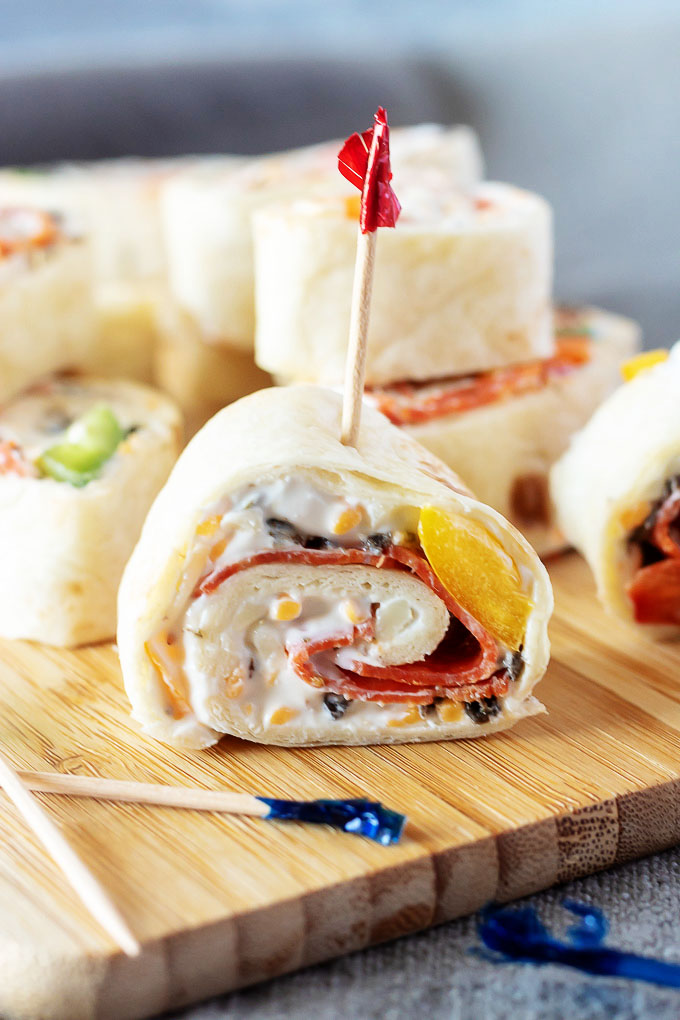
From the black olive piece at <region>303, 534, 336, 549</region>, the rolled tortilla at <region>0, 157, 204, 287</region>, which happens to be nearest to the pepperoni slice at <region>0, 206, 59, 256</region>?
the rolled tortilla at <region>0, 157, 204, 287</region>

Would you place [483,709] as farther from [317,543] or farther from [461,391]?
[461,391]

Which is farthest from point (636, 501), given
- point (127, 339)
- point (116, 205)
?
point (116, 205)

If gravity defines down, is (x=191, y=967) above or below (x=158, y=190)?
below

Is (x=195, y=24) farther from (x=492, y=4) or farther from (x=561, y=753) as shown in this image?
(x=561, y=753)

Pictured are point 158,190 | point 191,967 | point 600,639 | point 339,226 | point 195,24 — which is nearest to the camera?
point 191,967

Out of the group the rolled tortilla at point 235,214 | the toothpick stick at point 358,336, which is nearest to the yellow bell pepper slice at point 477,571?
the toothpick stick at point 358,336

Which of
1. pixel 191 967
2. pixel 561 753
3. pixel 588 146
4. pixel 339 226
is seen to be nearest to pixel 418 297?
pixel 339 226

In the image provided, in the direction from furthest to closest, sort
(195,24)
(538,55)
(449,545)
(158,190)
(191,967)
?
(195,24), (538,55), (158,190), (449,545), (191,967)

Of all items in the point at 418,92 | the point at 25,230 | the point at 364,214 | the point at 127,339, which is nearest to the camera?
the point at 364,214
